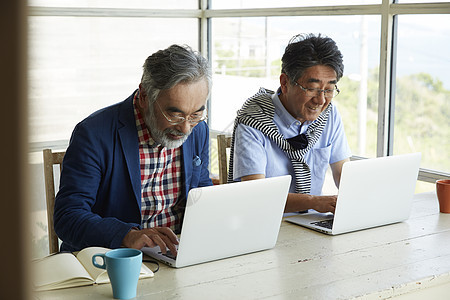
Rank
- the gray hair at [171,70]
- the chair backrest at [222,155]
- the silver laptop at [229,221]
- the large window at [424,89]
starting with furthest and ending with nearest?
Result: the large window at [424,89], the chair backrest at [222,155], the gray hair at [171,70], the silver laptop at [229,221]

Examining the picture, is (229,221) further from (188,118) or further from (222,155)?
(222,155)

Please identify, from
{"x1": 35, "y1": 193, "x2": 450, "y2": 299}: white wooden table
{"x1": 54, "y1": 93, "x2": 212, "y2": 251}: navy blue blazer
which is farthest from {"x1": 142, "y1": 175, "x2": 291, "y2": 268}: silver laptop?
{"x1": 54, "y1": 93, "x2": 212, "y2": 251}: navy blue blazer

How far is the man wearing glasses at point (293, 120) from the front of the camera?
1932mm

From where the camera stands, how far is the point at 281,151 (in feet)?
6.54

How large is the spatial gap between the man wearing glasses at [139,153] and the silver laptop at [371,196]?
42 cm

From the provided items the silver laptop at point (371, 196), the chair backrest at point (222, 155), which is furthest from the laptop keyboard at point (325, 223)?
the chair backrest at point (222, 155)

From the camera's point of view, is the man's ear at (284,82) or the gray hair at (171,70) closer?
the gray hair at (171,70)

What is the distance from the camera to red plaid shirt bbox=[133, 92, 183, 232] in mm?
1669

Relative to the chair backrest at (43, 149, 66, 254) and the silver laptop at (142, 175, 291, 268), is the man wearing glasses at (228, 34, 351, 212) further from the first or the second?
the chair backrest at (43, 149, 66, 254)

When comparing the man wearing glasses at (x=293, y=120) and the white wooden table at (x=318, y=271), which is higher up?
the man wearing glasses at (x=293, y=120)

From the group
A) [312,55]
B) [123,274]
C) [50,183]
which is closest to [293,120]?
[312,55]

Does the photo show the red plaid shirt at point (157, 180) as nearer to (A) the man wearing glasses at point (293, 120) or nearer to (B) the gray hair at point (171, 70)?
(B) the gray hair at point (171, 70)

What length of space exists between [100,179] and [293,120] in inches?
29.9

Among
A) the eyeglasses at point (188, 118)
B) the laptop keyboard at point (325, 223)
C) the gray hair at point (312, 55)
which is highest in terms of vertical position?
the gray hair at point (312, 55)
